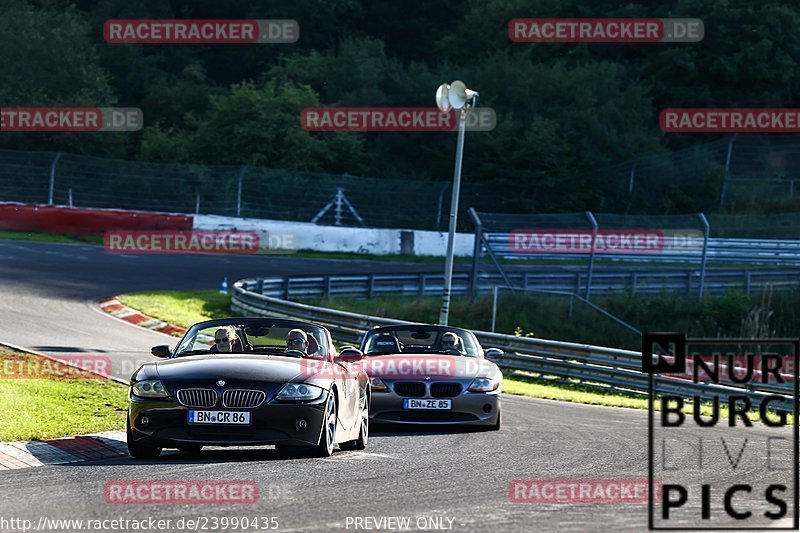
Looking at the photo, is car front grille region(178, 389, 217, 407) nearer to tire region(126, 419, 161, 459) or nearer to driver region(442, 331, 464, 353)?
tire region(126, 419, 161, 459)

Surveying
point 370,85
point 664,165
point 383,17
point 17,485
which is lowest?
point 17,485

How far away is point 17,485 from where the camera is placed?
9.15 metres

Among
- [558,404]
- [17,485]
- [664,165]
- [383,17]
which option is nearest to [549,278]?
[558,404]

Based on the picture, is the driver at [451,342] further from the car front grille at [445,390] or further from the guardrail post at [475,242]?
the guardrail post at [475,242]

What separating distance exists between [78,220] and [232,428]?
3042 cm

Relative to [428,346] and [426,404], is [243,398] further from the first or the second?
[428,346]

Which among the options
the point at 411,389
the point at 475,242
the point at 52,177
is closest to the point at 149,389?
the point at 411,389

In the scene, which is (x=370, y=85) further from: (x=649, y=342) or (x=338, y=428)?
(x=649, y=342)

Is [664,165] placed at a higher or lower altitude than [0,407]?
higher

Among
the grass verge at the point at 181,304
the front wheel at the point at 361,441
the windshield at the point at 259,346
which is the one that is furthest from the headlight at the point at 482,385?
the grass verge at the point at 181,304

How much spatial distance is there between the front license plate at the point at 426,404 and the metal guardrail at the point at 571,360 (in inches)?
240

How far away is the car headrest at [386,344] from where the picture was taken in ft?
51.8

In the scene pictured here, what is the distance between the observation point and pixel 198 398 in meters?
10.8

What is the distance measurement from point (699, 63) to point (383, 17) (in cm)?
1778
